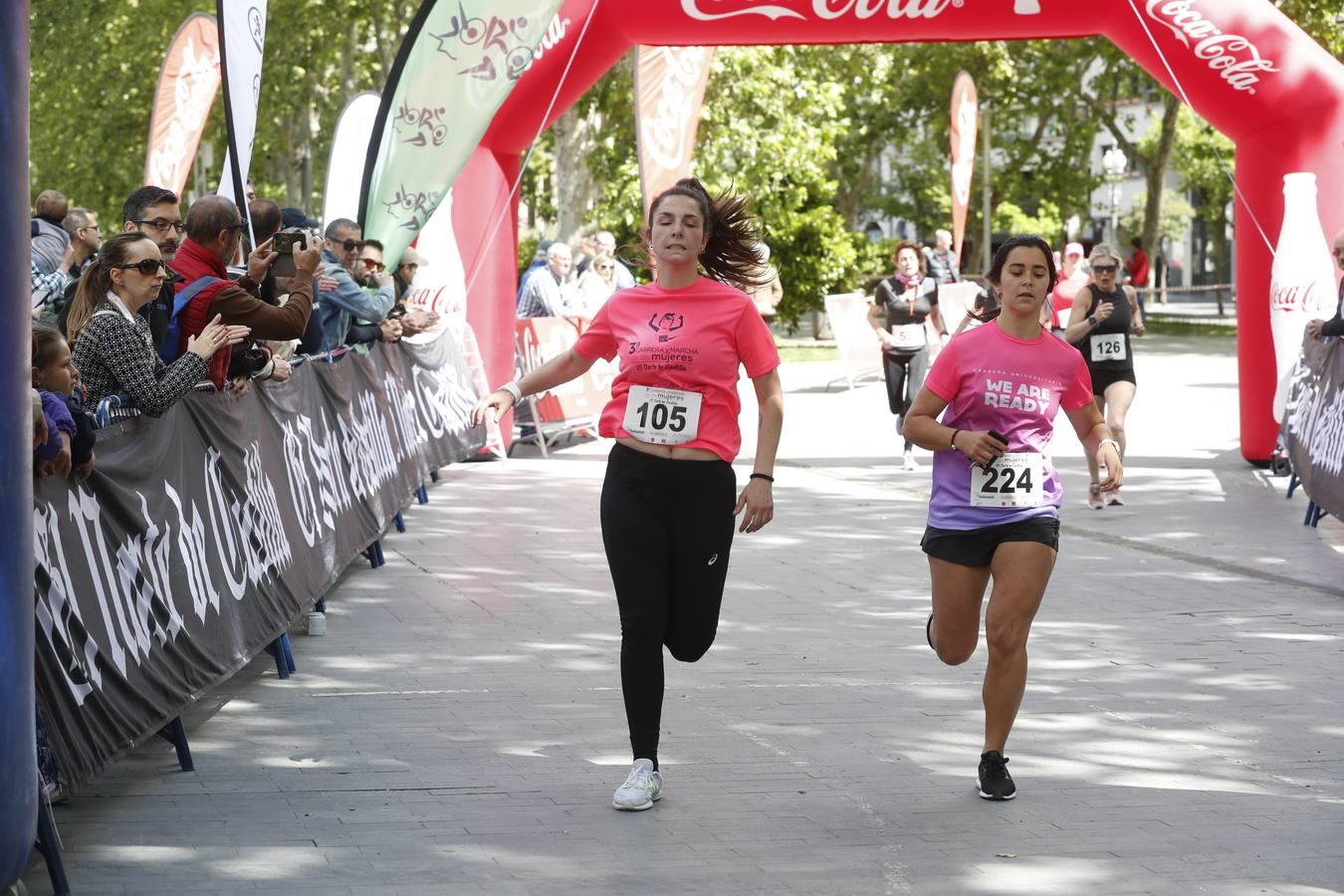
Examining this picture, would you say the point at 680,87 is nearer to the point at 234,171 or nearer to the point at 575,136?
the point at 234,171

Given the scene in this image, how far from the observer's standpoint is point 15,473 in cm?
454

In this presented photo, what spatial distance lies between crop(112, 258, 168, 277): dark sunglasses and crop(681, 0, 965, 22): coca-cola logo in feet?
28.4

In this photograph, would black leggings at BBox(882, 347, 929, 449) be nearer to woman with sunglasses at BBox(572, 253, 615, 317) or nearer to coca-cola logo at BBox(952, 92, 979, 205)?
woman with sunglasses at BBox(572, 253, 615, 317)

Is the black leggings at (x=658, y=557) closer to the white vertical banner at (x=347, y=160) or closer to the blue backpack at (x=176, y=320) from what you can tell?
the blue backpack at (x=176, y=320)

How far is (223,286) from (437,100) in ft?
20.4

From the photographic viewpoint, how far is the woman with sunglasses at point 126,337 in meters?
6.59

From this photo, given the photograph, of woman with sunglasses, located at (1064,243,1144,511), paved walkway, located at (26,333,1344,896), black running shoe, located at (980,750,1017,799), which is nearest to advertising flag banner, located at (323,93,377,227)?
paved walkway, located at (26,333,1344,896)

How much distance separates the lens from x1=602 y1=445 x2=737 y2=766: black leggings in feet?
19.4

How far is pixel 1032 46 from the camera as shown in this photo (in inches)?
1731

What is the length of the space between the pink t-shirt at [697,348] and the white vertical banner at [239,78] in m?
4.19

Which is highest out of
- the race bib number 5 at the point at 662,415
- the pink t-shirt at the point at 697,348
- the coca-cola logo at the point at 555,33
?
the coca-cola logo at the point at 555,33

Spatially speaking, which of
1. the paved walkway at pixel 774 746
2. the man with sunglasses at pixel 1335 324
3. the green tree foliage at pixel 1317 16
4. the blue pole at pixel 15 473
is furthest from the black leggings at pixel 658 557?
the green tree foliage at pixel 1317 16

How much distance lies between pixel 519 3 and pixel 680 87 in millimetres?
3818

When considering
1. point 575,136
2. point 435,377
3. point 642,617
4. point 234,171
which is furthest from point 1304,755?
point 575,136
